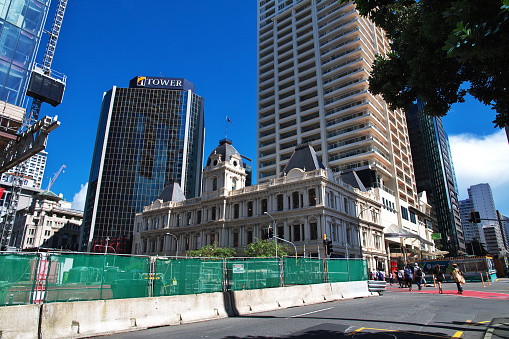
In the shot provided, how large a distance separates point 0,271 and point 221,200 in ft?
153

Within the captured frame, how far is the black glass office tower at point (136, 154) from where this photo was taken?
98238 mm

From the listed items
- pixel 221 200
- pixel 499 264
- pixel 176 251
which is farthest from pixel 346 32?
pixel 176 251

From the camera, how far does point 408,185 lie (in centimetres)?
7625

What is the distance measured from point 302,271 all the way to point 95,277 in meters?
11.5

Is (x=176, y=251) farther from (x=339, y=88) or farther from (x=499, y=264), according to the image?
(x=499, y=264)

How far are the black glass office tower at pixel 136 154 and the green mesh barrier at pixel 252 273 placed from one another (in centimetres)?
8401

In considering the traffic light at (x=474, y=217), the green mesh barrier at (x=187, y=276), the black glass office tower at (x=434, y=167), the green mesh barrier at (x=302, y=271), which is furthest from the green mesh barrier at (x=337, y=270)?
the black glass office tower at (x=434, y=167)

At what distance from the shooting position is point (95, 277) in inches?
408

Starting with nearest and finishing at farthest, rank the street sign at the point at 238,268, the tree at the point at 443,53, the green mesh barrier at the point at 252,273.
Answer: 1. the tree at the point at 443,53
2. the green mesh barrier at the point at 252,273
3. the street sign at the point at 238,268

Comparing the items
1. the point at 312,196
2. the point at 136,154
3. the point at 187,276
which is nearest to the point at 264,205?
the point at 312,196

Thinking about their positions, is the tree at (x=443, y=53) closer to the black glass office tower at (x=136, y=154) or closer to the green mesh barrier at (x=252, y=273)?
the green mesh barrier at (x=252, y=273)

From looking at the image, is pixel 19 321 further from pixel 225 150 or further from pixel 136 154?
pixel 136 154

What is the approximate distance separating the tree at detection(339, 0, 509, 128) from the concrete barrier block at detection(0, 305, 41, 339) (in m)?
11.3

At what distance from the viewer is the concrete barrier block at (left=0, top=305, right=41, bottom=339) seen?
8.04 metres
